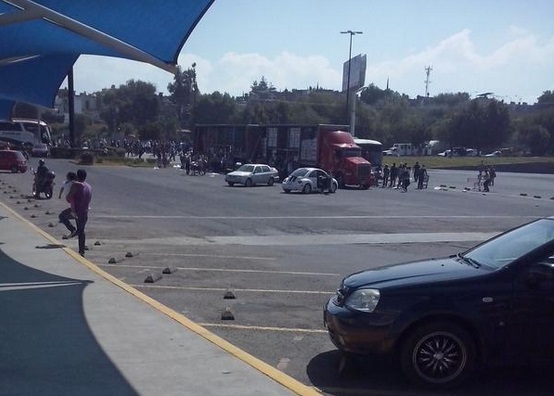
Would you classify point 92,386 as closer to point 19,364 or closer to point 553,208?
point 19,364

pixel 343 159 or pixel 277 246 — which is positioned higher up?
pixel 343 159

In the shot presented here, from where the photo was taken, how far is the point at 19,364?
24.4 ft

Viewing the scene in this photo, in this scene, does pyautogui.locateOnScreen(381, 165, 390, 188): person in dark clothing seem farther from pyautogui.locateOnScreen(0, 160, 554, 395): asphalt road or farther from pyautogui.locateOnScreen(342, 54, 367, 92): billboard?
pyautogui.locateOnScreen(342, 54, 367, 92): billboard

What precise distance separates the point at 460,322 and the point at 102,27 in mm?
17566

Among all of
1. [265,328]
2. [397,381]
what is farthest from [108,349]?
[397,381]

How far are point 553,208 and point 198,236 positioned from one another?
22871mm

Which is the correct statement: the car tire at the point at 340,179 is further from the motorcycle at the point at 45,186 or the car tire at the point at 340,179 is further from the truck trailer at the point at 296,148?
the motorcycle at the point at 45,186

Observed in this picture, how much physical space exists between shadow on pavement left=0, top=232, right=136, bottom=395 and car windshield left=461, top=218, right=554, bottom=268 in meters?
3.55

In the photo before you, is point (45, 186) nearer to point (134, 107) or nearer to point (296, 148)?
point (296, 148)

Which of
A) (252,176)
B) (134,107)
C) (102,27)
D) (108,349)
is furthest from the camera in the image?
(134,107)

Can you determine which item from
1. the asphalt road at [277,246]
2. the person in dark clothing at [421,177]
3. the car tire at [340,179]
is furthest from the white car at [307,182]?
the person in dark clothing at [421,177]

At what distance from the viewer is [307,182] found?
152 ft

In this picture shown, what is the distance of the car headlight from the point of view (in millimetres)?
7402

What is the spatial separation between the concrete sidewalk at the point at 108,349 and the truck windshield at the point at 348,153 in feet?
137
